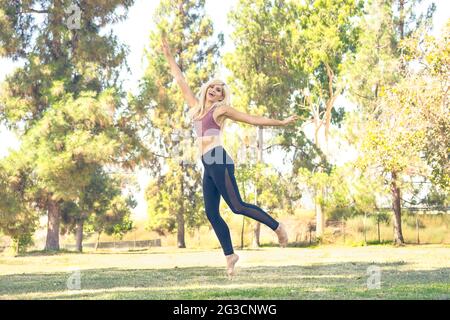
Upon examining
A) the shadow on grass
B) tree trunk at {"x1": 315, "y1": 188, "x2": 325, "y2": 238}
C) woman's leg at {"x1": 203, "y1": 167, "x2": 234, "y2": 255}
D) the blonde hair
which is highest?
the blonde hair

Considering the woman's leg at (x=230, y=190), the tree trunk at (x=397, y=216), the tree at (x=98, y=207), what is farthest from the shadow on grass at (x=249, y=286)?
the tree trunk at (x=397, y=216)

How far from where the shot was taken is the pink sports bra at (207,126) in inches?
317

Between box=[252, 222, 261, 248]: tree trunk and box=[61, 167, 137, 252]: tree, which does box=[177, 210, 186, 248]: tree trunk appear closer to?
box=[61, 167, 137, 252]: tree

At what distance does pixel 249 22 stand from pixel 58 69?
9.24 meters

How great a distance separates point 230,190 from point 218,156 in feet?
→ 1.38

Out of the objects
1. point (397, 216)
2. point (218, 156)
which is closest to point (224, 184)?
point (218, 156)

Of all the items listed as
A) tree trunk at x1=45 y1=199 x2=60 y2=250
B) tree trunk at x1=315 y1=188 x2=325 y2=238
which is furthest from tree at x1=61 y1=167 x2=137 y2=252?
tree trunk at x1=315 y1=188 x2=325 y2=238

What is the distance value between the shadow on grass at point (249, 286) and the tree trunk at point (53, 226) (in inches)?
656

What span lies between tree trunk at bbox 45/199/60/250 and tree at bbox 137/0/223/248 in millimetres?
6284

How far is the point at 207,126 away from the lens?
A: 808 cm

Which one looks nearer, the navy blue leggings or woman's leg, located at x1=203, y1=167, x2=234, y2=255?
the navy blue leggings

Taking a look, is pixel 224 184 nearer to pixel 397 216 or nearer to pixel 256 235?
pixel 397 216

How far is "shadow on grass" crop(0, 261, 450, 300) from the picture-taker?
7934 mm
